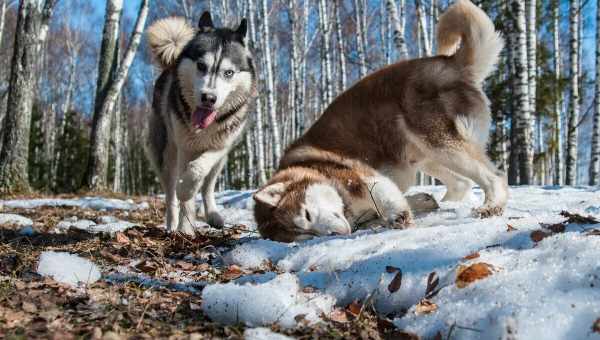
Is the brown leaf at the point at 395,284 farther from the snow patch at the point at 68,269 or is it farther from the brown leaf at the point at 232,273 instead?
the snow patch at the point at 68,269

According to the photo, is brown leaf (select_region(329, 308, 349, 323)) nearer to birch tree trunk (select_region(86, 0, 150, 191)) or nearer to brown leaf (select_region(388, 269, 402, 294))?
brown leaf (select_region(388, 269, 402, 294))

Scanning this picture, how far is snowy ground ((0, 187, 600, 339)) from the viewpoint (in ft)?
5.01

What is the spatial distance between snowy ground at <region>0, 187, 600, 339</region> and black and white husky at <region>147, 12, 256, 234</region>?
1.44 meters

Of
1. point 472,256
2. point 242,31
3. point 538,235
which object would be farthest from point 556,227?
point 242,31

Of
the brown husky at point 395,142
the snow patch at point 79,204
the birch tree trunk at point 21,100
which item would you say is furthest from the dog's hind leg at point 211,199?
the birch tree trunk at point 21,100

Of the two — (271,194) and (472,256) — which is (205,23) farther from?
(472,256)

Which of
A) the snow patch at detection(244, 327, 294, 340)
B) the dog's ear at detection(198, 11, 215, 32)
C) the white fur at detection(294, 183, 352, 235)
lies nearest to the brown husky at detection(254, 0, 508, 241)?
the white fur at detection(294, 183, 352, 235)

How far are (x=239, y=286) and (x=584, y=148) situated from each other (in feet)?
149

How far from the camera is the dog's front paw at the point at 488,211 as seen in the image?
10.8 ft

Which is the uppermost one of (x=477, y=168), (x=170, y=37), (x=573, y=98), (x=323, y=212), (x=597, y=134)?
(x=573, y=98)

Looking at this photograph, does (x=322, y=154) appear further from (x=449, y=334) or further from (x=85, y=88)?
(x=85, y=88)

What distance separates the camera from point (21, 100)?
29.7 ft

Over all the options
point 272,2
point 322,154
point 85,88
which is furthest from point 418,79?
point 85,88

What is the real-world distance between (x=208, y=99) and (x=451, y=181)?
2188 millimetres
